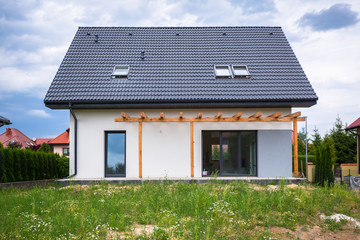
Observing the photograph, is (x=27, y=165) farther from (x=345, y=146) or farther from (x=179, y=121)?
(x=345, y=146)

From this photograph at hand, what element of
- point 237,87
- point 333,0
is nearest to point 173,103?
point 237,87

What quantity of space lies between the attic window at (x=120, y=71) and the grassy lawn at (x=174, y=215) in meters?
5.33

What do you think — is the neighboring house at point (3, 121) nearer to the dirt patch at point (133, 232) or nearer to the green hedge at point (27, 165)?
the green hedge at point (27, 165)

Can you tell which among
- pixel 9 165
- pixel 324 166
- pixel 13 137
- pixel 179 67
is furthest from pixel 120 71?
pixel 13 137

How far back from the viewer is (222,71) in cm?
1206

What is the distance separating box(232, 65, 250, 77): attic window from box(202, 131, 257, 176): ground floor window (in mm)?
2276

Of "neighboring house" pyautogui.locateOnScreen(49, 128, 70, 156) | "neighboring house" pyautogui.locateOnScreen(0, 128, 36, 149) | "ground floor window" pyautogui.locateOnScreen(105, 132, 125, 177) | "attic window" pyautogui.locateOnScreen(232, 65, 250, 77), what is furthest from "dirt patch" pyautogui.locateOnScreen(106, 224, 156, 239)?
"neighboring house" pyautogui.locateOnScreen(0, 128, 36, 149)

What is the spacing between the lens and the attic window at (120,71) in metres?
11.7

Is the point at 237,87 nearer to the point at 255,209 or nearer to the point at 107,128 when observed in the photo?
the point at 107,128

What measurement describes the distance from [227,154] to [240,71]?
3447 mm

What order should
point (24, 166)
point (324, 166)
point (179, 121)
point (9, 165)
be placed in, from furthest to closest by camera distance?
point (24, 166)
point (9, 165)
point (324, 166)
point (179, 121)

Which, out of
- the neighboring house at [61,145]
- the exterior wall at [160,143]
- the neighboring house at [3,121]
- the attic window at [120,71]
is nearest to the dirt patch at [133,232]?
the exterior wall at [160,143]

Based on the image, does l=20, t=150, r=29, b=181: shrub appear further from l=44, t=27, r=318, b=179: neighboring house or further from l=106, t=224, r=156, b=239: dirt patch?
l=106, t=224, r=156, b=239: dirt patch

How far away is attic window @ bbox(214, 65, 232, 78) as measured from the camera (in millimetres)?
11673
